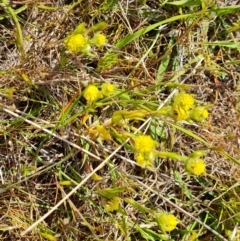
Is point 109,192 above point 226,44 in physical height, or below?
below

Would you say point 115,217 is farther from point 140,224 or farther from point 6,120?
point 6,120

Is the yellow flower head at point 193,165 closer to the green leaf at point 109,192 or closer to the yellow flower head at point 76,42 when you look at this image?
the green leaf at point 109,192

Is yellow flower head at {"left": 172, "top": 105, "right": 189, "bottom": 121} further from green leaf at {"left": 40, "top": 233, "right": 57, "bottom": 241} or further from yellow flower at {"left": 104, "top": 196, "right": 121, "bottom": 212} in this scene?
green leaf at {"left": 40, "top": 233, "right": 57, "bottom": 241}

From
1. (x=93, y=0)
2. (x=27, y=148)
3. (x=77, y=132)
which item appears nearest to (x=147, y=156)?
(x=77, y=132)

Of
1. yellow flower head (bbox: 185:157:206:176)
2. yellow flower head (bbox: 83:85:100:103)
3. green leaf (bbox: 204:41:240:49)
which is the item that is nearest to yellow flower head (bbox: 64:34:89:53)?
yellow flower head (bbox: 83:85:100:103)

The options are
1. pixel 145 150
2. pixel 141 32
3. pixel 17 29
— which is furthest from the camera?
pixel 141 32

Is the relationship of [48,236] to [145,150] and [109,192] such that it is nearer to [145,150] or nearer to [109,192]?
[109,192]

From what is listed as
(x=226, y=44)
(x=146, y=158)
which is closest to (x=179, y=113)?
(x=146, y=158)

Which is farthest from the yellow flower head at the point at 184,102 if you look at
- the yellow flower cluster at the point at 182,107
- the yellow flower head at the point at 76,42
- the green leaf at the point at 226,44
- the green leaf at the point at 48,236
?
the green leaf at the point at 48,236

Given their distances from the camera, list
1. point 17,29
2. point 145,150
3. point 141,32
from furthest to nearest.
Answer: point 141,32 → point 17,29 → point 145,150
